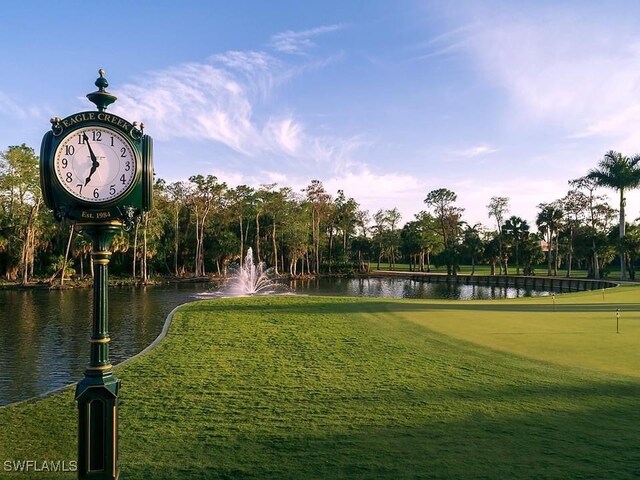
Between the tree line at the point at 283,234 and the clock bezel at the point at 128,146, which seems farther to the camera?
the tree line at the point at 283,234

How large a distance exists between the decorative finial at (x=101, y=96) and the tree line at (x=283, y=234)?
46055 mm

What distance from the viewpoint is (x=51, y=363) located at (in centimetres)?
1402

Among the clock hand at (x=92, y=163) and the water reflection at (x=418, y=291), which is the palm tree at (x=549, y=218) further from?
the clock hand at (x=92, y=163)

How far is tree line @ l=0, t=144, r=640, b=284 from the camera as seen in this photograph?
4762cm

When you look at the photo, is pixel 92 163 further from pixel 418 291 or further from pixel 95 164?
pixel 418 291

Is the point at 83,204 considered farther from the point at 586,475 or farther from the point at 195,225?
the point at 195,225

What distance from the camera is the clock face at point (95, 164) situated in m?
4.40

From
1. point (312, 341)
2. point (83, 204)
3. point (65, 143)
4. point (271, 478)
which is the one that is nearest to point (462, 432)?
point (271, 478)

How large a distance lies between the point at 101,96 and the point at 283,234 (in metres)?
64.9

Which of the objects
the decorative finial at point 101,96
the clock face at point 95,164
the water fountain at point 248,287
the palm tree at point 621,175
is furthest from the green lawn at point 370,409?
the palm tree at point 621,175

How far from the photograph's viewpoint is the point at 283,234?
69312 mm

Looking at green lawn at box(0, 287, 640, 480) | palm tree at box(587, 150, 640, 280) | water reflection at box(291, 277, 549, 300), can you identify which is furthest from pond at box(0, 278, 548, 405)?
palm tree at box(587, 150, 640, 280)

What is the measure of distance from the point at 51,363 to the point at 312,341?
25.2 feet

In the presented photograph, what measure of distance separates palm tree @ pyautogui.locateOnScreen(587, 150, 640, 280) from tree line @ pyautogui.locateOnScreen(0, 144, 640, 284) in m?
0.11
